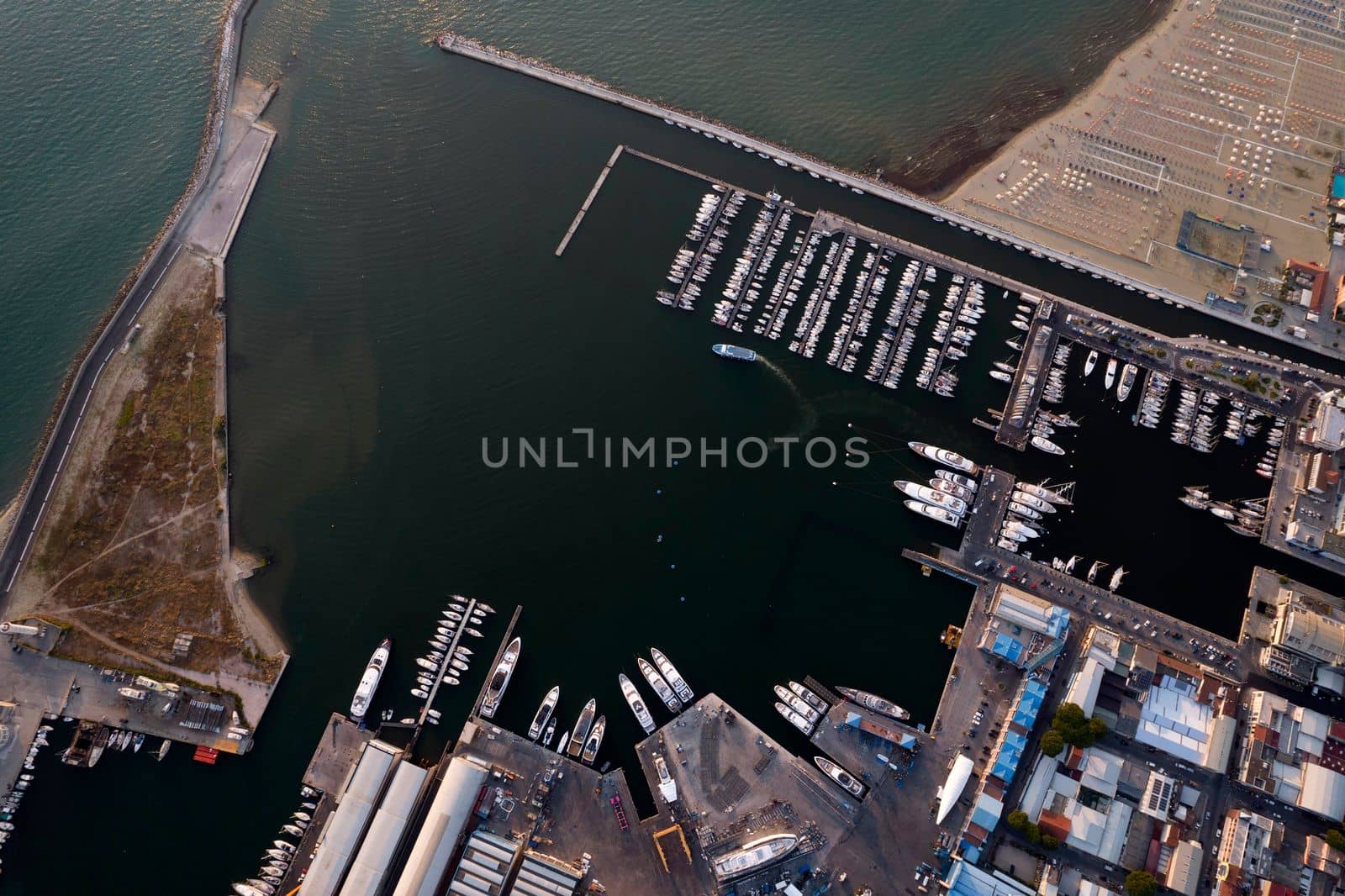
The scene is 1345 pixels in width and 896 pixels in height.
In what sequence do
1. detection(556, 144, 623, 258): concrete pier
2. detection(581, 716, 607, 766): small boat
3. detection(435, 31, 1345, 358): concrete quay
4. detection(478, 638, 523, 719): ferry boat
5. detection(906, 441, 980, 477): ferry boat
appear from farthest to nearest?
1. detection(556, 144, 623, 258): concrete pier
2. detection(435, 31, 1345, 358): concrete quay
3. detection(906, 441, 980, 477): ferry boat
4. detection(478, 638, 523, 719): ferry boat
5. detection(581, 716, 607, 766): small boat

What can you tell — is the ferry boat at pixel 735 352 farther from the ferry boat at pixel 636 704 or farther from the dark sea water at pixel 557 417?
the ferry boat at pixel 636 704

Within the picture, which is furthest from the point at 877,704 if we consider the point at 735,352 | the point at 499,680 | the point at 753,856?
the point at 735,352

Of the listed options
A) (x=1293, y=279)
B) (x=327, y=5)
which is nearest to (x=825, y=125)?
(x=1293, y=279)

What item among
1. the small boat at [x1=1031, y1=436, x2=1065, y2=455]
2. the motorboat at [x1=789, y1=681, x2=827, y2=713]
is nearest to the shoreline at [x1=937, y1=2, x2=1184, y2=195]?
the small boat at [x1=1031, y1=436, x2=1065, y2=455]

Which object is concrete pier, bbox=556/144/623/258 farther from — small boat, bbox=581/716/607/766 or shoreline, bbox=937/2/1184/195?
small boat, bbox=581/716/607/766

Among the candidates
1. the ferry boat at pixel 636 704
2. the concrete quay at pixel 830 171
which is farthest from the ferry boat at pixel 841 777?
the concrete quay at pixel 830 171

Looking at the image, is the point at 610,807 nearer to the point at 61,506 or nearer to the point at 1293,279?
the point at 61,506
